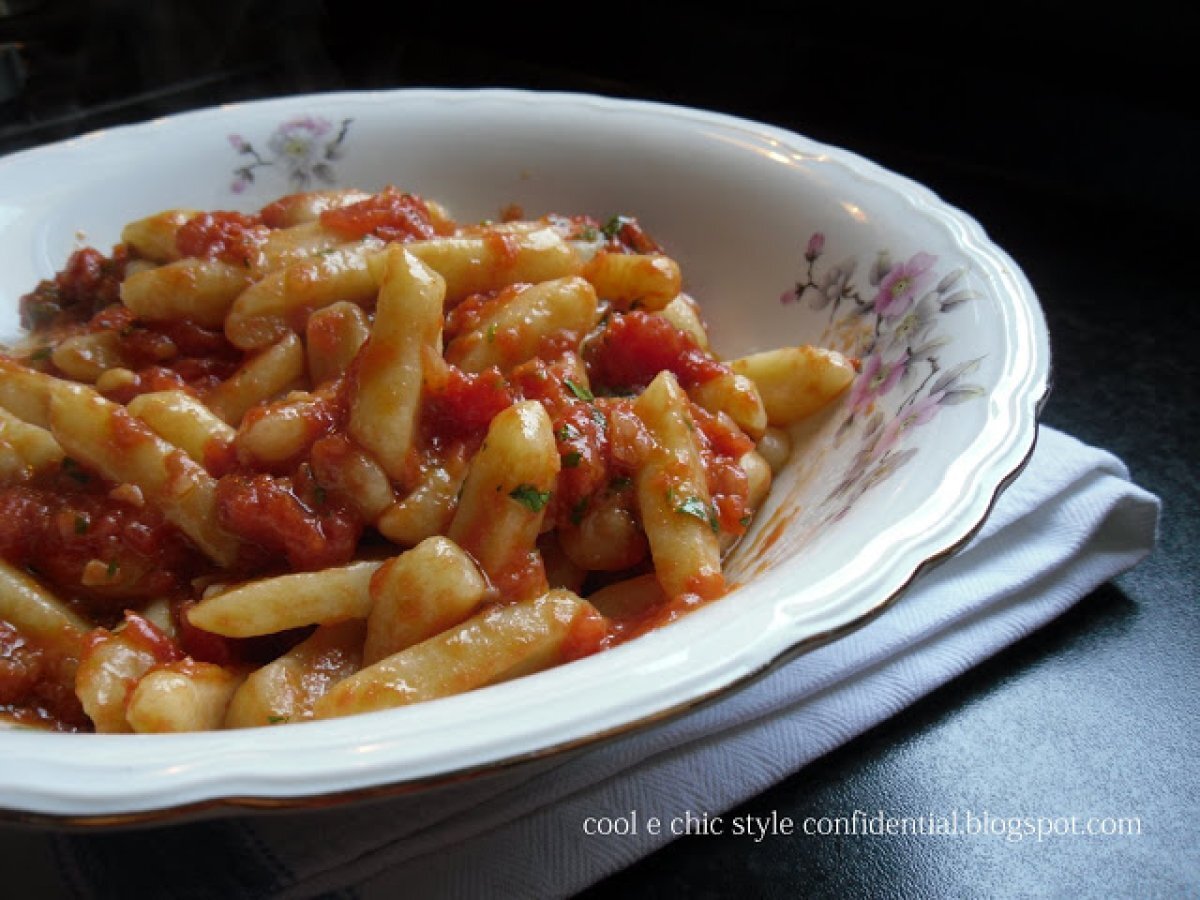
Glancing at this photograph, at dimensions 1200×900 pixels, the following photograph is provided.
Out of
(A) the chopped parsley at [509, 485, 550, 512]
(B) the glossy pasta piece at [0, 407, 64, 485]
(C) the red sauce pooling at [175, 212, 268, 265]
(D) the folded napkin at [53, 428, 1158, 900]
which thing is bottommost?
(D) the folded napkin at [53, 428, 1158, 900]

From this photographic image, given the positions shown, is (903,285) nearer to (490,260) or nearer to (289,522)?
(490,260)

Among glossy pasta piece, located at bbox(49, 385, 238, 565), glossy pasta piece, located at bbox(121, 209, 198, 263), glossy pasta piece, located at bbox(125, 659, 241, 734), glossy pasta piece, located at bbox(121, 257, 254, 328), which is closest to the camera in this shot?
glossy pasta piece, located at bbox(125, 659, 241, 734)

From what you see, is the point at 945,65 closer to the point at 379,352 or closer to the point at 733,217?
the point at 733,217

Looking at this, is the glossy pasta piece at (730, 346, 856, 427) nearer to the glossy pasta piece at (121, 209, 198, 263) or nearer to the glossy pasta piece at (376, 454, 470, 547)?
the glossy pasta piece at (376, 454, 470, 547)

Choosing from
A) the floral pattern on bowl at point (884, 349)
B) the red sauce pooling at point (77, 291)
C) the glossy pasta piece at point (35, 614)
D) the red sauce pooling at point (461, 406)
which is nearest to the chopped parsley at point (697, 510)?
the floral pattern on bowl at point (884, 349)

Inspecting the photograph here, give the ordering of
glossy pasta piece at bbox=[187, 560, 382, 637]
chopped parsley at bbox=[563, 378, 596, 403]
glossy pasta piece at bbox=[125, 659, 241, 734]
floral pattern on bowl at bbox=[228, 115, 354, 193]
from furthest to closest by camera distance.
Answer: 1. floral pattern on bowl at bbox=[228, 115, 354, 193]
2. chopped parsley at bbox=[563, 378, 596, 403]
3. glossy pasta piece at bbox=[187, 560, 382, 637]
4. glossy pasta piece at bbox=[125, 659, 241, 734]

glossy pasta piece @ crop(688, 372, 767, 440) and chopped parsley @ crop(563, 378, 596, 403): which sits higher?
chopped parsley @ crop(563, 378, 596, 403)

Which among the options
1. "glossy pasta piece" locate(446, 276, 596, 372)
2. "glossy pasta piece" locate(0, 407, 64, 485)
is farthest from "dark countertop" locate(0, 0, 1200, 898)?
"glossy pasta piece" locate(446, 276, 596, 372)
